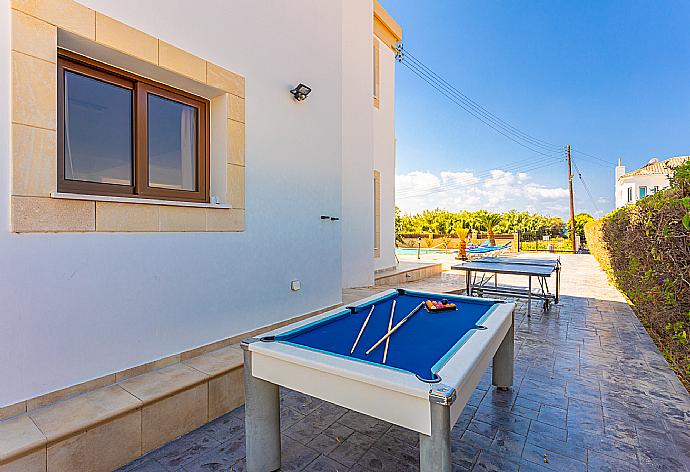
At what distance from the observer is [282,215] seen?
4.39 m

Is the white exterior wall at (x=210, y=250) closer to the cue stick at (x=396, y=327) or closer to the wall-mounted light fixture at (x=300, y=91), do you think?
the wall-mounted light fixture at (x=300, y=91)

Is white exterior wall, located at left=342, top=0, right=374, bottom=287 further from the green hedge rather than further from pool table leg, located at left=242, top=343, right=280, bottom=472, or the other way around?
pool table leg, located at left=242, top=343, right=280, bottom=472

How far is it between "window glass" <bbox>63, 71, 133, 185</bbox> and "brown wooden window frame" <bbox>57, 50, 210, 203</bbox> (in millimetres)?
39

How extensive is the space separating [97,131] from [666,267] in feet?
19.3

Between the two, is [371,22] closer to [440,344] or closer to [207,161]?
[207,161]

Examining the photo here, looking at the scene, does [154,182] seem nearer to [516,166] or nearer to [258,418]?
[258,418]

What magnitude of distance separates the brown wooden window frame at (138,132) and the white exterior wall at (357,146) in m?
4.24

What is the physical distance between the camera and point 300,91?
176 inches

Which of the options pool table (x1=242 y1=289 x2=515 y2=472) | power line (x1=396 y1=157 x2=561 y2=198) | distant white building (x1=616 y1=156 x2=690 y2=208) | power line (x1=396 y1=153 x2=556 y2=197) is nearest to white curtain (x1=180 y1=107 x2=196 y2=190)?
pool table (x1=242 y1=289 x2=515 y2=472)

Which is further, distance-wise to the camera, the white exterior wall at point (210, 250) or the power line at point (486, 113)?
the power line at point (486, 113)

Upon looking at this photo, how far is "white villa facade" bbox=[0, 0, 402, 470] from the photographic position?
2271 mm

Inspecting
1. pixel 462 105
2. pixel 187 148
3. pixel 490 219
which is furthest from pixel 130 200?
pixel 490 219

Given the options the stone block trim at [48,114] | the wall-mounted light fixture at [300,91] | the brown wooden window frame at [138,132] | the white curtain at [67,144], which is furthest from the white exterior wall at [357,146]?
the white curtain at [67,144]

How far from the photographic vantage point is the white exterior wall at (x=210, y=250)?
2.30 metres
